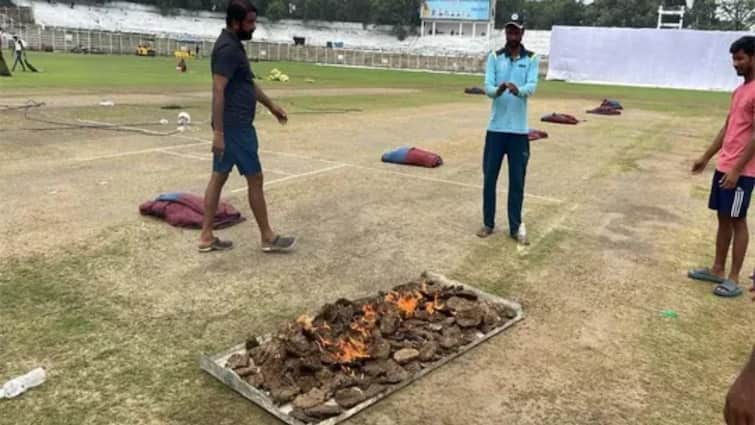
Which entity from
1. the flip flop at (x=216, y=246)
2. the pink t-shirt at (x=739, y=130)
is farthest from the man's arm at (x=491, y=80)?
the flip flop at (x=216, y=246)

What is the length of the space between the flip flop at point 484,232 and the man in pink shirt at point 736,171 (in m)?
2.01

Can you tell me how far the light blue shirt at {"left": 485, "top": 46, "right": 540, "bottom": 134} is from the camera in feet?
18.3

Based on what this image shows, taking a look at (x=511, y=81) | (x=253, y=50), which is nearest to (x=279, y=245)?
(x=511, y=81)

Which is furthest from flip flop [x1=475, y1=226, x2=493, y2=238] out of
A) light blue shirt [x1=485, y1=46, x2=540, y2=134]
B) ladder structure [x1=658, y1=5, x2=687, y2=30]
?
ladder structure [x1=658, y1=5, x2=687, y2=30]

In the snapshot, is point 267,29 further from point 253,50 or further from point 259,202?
point 259,202

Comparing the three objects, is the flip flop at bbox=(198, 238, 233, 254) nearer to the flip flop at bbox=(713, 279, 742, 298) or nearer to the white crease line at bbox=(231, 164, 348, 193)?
the white crease line at bbox=(231, 164, 348, 193)

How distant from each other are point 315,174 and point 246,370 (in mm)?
5656

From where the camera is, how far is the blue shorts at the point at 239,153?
4.89 meters

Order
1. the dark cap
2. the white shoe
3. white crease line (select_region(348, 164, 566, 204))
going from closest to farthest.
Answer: the dark cap
the white shoe
white crease line (select_region(348, 164, 566, 204))

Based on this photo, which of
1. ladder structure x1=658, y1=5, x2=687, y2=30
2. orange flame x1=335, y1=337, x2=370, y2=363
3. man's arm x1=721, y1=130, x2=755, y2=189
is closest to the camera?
orange flame x1=335, y1=337, x2=370, y2=363

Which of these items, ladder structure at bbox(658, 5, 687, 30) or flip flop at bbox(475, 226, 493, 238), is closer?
flip flop at bbox(475, 226, 493, 238)

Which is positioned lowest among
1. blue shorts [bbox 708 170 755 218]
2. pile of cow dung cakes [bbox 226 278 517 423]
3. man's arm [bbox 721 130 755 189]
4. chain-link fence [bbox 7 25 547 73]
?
pile of cow dung cakes [bbox 226 278 517 423]

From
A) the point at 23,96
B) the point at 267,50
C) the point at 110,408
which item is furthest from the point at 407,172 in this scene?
the point at 267,50

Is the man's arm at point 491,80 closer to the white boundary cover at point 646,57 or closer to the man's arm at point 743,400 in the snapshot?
the man's arm at point 743,400
